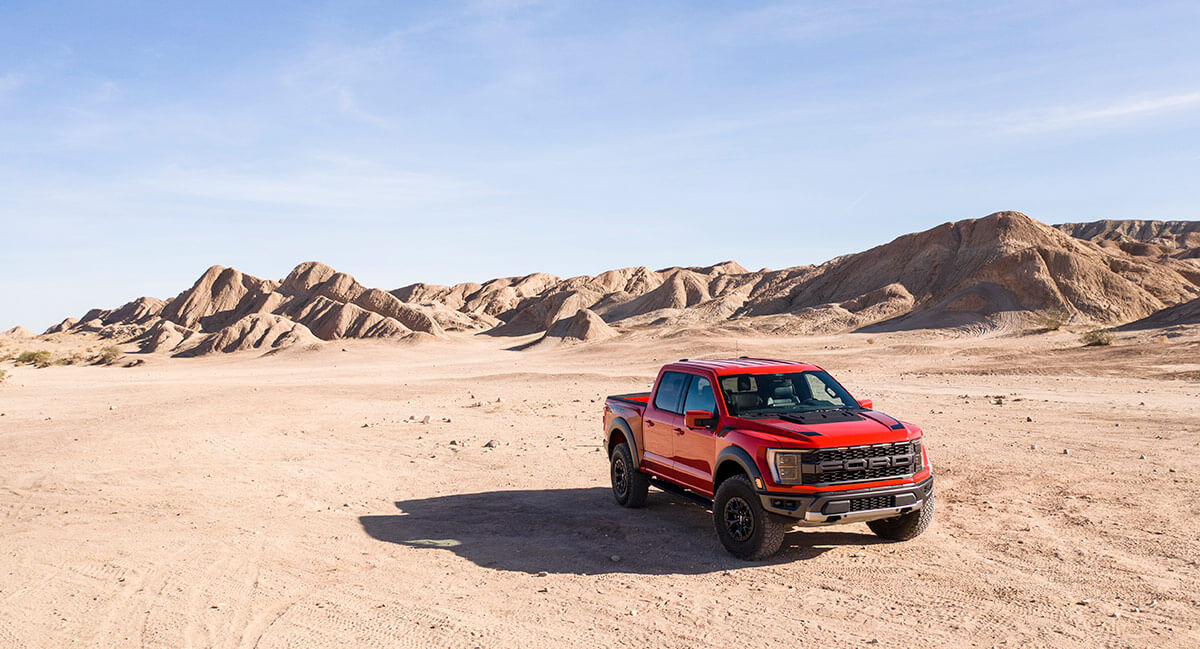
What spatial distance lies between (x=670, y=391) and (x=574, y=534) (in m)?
1.99

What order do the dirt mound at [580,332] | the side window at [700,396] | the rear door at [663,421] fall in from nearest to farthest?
the side window at [700,396] → the rear door at [663,421] → the dirt mound at [580,332]

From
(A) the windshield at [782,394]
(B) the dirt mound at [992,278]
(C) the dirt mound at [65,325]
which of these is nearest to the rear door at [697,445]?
(A) the windshield at [782,394]

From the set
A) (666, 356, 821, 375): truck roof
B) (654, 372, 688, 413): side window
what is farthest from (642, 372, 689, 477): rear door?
(666, 356, 821, 375): truck roof

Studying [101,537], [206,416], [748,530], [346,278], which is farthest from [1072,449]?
[346,278]

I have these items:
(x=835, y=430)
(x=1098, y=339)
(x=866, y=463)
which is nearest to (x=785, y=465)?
(x=835, y=430)

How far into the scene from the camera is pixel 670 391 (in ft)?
31.7

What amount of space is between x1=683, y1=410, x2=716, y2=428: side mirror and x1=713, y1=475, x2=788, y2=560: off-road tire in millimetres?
633

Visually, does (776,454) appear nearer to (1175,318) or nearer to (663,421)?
(663,421)

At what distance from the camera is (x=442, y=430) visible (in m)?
18.6

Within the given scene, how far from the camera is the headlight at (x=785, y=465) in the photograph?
7.40 meters

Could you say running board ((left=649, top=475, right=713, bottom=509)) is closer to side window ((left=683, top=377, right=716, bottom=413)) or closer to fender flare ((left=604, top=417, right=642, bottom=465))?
fender flare ((left=604, top=417, right=642, bottom=465))

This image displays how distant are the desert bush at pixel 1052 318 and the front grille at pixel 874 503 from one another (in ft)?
177

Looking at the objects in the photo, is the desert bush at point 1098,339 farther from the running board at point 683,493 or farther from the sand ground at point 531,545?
the running board at point 683,493

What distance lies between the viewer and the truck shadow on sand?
26.4ft
